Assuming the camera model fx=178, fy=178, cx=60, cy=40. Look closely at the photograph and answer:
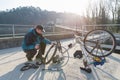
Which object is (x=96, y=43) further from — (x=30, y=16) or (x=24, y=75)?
(x=30, y=16)

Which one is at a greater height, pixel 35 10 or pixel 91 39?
pixel 35 10

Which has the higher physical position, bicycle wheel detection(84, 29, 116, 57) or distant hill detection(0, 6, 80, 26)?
distant hill detection(0, 6, 80, 26)

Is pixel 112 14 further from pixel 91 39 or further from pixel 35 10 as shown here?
pixel 91 39

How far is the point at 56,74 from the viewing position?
156 inches

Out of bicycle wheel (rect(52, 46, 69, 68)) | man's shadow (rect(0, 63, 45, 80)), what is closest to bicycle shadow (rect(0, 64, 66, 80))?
man's shadow (rect(0, 63, 45, 80))

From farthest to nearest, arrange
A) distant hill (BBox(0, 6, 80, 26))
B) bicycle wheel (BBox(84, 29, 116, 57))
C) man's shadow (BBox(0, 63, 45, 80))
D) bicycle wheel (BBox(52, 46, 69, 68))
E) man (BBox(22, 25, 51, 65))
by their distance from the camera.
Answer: distant hill (BBox(0, 6, 80, 26)), bicycle wheel (BBox(52, 46, 69, 68)), man (BBox(22, 25, 51, 65)), bicycle wheel (BBox(84, 29, 116, 57)), man's shadow (BBox(0, 63, 45, 80))

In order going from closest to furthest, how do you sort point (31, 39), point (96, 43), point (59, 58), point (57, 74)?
point (57, 74), point (96, 43), point (31, 39), point (59, 58)

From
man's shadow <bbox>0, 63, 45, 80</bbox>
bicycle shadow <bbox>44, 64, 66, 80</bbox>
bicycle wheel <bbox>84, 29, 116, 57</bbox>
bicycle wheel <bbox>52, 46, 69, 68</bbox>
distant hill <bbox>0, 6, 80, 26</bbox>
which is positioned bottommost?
bicycle shadow <bbox>44, 64, 66, 80</bbox>

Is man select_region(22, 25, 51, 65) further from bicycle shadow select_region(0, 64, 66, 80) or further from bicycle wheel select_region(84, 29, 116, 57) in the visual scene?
bicycle wheel select_region(84, 29, 116, 57)

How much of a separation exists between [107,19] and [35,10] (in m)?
14.3

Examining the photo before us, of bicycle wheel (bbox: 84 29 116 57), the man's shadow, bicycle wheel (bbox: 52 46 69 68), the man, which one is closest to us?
the man's shadow

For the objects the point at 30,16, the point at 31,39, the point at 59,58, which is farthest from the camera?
the point at 30,16

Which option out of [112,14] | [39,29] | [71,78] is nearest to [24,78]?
[71,78]

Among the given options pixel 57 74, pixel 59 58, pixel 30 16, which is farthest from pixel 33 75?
pixel 30 16
